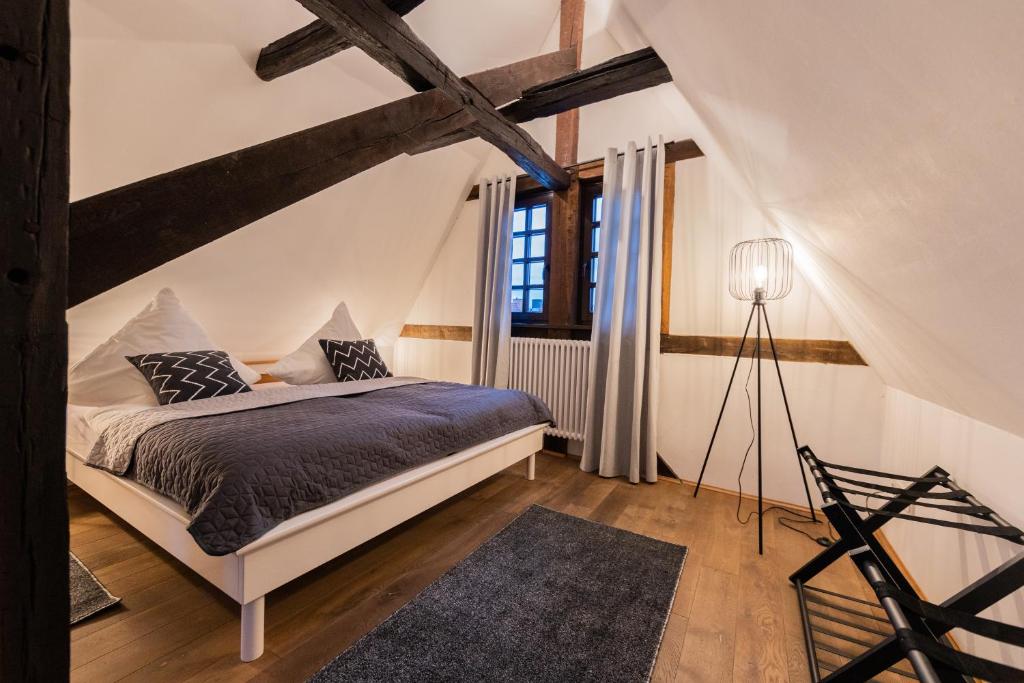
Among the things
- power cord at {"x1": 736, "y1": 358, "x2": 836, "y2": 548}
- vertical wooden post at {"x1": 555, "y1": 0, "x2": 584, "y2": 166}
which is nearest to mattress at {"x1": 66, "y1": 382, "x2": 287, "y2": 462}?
power cord at {"x1": 736, "y1": 358, "x2": 836, "y2": 548}

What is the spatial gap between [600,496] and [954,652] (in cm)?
197

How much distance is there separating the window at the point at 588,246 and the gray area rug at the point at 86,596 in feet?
9.87

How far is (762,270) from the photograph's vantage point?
7.79ft

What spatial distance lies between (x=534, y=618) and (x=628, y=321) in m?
2.00

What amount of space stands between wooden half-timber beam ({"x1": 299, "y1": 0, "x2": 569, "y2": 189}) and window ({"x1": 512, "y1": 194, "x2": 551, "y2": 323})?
Answer: 736mm

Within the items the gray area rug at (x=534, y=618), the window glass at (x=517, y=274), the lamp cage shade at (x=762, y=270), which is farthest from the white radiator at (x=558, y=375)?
the gray area rug at (x=534, y=618)

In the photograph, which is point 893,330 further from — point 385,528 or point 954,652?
point 385,528

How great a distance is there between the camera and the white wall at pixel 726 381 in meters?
2.41

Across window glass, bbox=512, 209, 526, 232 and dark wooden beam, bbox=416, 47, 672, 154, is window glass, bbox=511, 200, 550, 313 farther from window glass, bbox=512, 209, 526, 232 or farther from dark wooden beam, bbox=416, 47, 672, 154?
dark wooden beam, bbox=416, 47, 672, 154

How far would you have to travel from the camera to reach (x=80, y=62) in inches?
66.8

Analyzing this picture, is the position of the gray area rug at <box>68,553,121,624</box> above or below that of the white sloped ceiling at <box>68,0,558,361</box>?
below

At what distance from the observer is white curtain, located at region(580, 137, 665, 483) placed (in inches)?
112

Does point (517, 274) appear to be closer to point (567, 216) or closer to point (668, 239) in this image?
point (567, 216)

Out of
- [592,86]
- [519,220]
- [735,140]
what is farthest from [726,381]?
[519,220]
